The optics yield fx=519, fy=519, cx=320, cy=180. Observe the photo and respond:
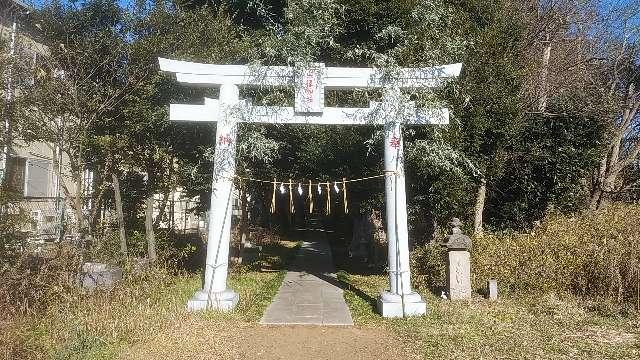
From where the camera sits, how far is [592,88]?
16156 millimetres

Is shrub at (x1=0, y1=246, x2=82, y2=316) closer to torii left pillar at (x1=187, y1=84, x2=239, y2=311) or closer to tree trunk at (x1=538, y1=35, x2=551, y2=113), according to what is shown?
torii left pillar at (x1=187, y1=84, x2=239, y2=311)

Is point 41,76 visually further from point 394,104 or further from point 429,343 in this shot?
point 429,343

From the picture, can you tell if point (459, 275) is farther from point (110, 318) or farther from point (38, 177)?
point (38, 177)

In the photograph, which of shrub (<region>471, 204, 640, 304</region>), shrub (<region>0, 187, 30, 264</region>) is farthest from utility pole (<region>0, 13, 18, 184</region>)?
shrub (<region>471, 204, 640, 304</region>)

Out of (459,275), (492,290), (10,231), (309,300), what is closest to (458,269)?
(459,275)

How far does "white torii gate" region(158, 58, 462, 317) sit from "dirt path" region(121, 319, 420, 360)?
45.3 inches

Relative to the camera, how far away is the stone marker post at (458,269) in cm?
964

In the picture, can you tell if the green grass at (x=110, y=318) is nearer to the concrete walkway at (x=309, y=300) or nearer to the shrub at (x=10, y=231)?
the concrete walkway at (x=309, y=300)

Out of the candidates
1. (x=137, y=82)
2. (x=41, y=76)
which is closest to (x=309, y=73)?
(x=137, y=82)

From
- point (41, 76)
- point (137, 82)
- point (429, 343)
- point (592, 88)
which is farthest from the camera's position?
point (592, 88)

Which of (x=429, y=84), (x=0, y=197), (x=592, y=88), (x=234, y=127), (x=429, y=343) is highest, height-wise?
(x=592, y=88)

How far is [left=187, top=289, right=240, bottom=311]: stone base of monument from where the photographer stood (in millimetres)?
8398

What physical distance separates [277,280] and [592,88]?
37.8ft

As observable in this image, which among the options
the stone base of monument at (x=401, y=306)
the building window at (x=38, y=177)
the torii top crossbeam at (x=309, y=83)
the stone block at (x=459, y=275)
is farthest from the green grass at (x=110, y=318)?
the building window at (x=38, y=177)
